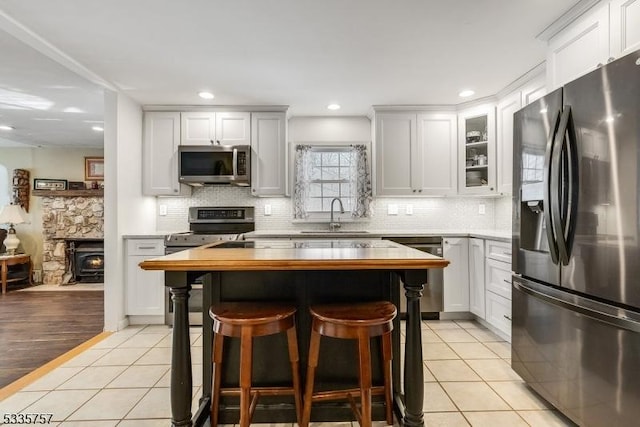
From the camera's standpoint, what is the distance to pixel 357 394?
1.75 meters

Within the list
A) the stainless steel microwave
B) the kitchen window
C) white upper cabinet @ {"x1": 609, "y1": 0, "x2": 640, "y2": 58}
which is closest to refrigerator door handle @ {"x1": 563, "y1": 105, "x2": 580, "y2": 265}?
white upper cabinet @ {"x1": 609, "y1": 0, "x2": 640, "y2": 58}

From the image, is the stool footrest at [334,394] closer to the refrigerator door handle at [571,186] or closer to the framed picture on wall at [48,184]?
the refrigerator door handle at [571,186]

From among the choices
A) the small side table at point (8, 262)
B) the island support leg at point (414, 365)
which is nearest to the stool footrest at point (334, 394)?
the island support leg at point (414, 365)

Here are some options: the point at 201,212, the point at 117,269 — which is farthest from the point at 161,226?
the point at 117,269

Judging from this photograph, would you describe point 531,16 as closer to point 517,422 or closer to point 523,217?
point 523,217

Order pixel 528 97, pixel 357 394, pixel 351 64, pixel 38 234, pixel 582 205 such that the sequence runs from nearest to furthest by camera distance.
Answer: pixel 582 205, pixel 357 394, pixel 351 64, pixel 528 97, pixel 38 234

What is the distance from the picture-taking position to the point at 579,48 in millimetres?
2068

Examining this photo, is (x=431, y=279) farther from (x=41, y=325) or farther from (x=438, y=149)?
(x=41, y=325)

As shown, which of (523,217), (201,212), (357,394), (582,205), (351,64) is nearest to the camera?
(582,205)

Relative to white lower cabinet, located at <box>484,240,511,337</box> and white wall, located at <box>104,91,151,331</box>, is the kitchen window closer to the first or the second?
white lower cabinet, located at <box>484,240,511,337</box>

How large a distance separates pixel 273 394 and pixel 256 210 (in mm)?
2640

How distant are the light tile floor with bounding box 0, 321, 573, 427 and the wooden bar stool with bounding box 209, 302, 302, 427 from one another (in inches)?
16.4

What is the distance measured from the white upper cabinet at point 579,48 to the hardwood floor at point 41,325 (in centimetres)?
426

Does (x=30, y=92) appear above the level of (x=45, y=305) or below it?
above
